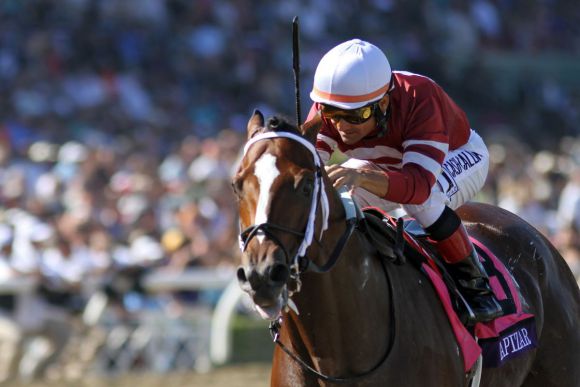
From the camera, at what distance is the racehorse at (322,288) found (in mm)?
3957

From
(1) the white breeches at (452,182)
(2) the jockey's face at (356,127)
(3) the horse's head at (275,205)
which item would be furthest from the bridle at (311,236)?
(1) the white breeches at (452,182)

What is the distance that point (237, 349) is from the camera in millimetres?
11281

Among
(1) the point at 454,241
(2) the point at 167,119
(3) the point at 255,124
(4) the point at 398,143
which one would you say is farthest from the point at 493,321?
(2) the point at 167,119

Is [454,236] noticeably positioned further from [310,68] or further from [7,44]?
[310,68]

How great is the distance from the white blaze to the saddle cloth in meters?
0.86

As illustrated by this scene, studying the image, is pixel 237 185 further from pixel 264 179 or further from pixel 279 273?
pixel 279 273

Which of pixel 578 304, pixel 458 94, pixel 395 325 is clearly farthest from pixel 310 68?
pixel 395 325

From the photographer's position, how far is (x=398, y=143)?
4.97m

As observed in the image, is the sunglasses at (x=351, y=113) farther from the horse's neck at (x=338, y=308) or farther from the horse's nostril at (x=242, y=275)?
the horse's nostril at (x=242, y=275)

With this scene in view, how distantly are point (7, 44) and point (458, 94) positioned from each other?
8567 mm

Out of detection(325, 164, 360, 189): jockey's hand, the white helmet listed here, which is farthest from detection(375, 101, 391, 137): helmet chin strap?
detection(325, 164, 360, 189): jockey's hand

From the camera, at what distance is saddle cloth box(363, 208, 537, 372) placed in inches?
191

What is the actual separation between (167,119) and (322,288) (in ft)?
34.1

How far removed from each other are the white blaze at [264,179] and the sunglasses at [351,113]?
0.66 metres
